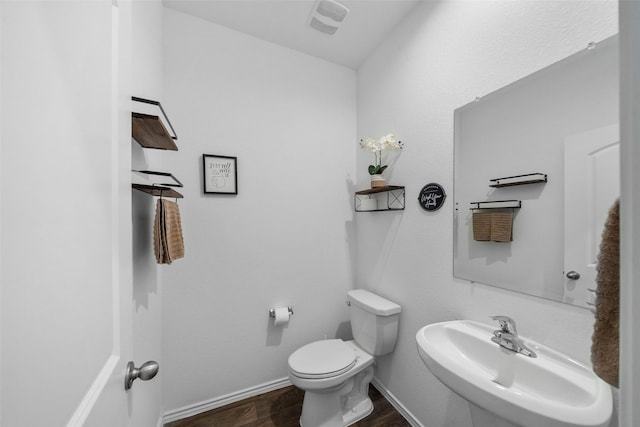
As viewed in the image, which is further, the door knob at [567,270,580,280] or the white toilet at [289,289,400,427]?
the white toilet at [289,289,400,427]

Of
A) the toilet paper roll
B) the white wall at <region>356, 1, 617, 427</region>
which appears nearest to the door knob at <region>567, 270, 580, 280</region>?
the white wall at <region>356, 1, 617, 427</region>

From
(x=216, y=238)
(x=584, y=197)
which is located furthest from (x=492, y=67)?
(x=216, y=238)

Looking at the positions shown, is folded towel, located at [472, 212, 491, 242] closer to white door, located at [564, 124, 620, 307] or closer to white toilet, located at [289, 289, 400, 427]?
white door, located at [564, 124, 620, 307]

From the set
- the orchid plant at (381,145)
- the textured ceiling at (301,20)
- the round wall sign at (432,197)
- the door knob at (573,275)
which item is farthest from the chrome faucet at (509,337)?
the textured ceiling at (301,20)

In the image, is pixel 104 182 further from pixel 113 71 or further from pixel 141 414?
pixel 141 414

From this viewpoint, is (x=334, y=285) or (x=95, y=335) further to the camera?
(x=334, y=285)

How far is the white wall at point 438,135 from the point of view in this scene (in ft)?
2.95

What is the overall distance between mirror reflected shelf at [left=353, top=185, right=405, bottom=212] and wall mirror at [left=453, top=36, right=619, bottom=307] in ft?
1.31

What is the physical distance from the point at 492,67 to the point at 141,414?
83.2 inches

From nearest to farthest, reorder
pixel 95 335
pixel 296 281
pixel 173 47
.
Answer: pixel 95 335, pixel 173 47, pixel 296 281

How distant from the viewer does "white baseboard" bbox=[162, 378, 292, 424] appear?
152 cm

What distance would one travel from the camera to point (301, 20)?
1597mm

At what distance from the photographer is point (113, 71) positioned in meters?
0.56

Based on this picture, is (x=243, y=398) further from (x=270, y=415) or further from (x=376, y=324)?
(x=376, y=324)
